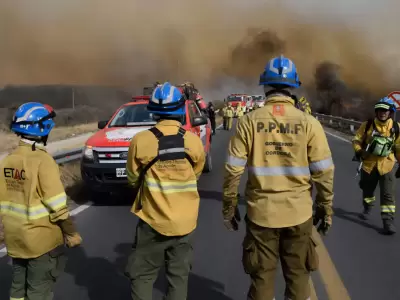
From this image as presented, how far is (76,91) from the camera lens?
6300 cm

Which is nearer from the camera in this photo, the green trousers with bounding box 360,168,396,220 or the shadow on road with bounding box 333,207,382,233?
the green trousers with bounding box 360,168,396,220

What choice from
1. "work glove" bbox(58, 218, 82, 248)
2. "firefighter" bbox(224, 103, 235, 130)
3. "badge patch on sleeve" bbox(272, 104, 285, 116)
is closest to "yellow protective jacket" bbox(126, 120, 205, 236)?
"work glove" bbox(58, 218, 82, 248)

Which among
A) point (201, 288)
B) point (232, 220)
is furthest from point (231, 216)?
point (201, 288)

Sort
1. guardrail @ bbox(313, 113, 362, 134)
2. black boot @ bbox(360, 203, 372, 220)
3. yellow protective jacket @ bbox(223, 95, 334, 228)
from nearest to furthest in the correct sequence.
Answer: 1. yellow protective jacket @ bbox(223, 95, 334, 228)
2. black boot @ bbox(360, 203, 372, 220)
3. guardrail @ bbox(313, 113, 362, 134)

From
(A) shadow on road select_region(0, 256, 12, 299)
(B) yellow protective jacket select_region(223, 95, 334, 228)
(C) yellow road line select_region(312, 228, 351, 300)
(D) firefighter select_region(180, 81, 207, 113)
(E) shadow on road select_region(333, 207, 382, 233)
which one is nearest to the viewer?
(B) yellow protective jacket select_region(223, 95, 334, 228)

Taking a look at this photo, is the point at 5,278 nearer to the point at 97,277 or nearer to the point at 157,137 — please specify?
the point at 97,277

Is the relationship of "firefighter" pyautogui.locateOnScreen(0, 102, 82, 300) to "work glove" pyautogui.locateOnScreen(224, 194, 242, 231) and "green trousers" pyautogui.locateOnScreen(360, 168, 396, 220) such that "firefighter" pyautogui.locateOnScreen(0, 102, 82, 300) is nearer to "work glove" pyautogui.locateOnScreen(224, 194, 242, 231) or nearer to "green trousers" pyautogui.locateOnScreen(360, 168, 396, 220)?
"work glove" pyautogui.locateOnScreen(224, 194, 242, 231)

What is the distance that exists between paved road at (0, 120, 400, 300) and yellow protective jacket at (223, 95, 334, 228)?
4.28ft

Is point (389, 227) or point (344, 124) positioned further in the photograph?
point (344, 124)

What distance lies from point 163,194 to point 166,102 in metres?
0.64

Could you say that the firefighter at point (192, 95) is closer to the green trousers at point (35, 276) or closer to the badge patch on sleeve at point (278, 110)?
the badge patch on sleeve at point (278, 110)

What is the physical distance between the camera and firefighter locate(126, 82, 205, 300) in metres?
3.13

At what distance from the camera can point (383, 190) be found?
607 cm

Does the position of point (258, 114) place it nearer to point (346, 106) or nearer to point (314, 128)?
point (314, 128)
